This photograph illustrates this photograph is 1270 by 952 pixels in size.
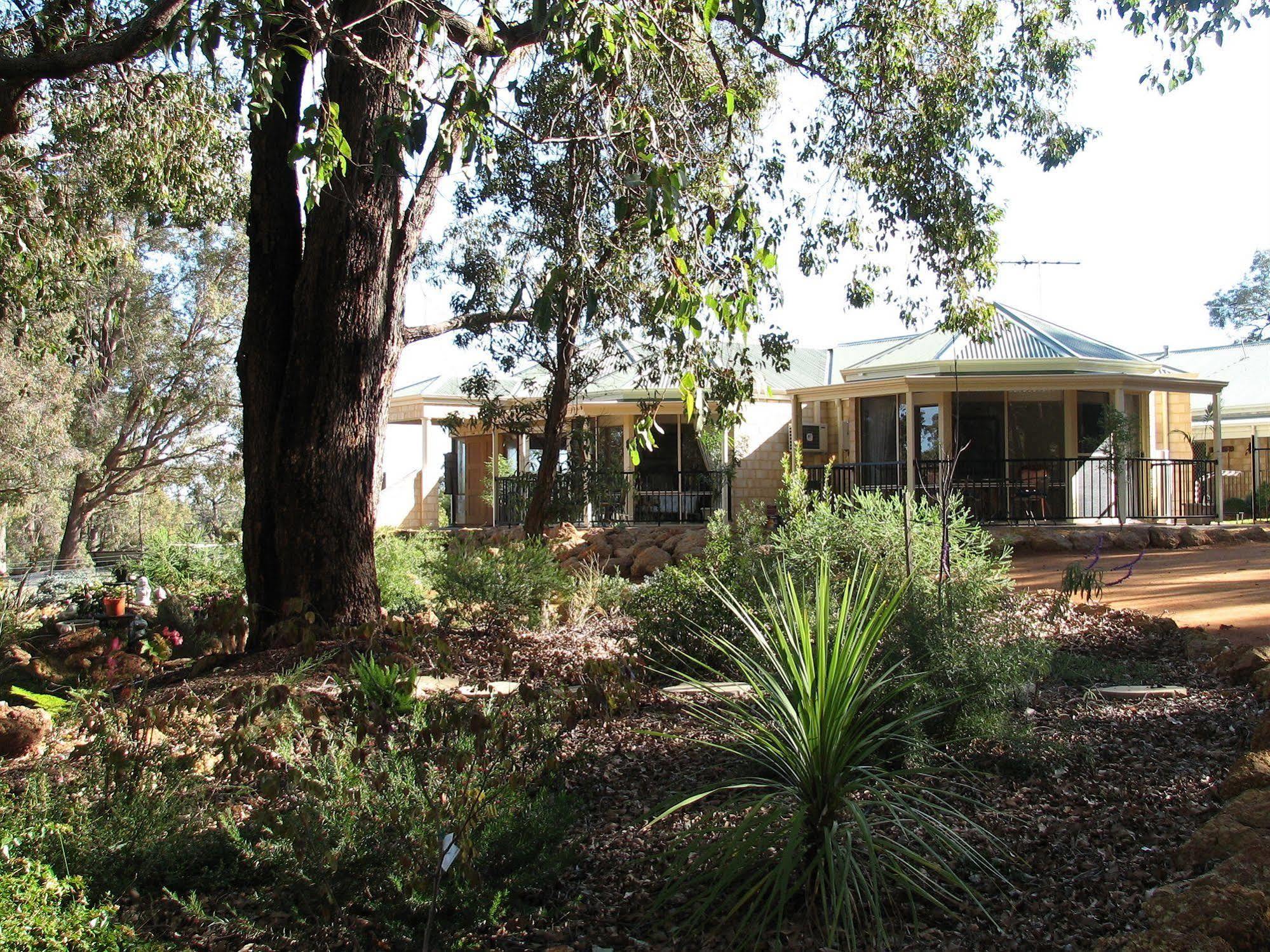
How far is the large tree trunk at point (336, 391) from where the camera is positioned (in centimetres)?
639

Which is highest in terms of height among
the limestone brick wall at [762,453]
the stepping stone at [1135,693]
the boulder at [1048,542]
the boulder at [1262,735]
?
the limestone brick wall at [762,453]

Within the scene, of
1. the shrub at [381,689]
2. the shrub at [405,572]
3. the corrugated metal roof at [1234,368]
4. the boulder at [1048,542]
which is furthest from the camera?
the corrugated metal roof at [1234,368]

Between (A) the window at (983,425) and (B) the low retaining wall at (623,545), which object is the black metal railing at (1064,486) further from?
(B) the low retaining wall at (623,545)

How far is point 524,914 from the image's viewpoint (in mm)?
3104

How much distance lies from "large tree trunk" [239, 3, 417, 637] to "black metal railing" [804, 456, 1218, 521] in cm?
1012

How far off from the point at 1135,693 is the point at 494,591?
14.5ft

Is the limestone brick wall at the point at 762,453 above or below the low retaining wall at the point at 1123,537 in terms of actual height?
above

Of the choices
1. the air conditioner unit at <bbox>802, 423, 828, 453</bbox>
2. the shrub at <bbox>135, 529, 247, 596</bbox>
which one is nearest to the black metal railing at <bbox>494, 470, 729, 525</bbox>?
the air conditioner unit at <bbox>802, 423, 828, 453</bbox>

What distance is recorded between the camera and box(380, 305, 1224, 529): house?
16.0 metres

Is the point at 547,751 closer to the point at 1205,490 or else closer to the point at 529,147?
the point at 529,147

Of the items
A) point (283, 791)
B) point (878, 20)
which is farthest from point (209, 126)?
point (283, 791)

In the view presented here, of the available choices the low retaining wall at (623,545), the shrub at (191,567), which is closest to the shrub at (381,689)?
the shrub at (191,567)

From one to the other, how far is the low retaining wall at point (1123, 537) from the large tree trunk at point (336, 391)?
8.92m

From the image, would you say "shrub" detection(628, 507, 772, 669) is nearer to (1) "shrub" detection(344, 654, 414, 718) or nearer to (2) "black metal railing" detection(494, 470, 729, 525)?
(1) "shrub" detection(344, 654, 414, 718)
